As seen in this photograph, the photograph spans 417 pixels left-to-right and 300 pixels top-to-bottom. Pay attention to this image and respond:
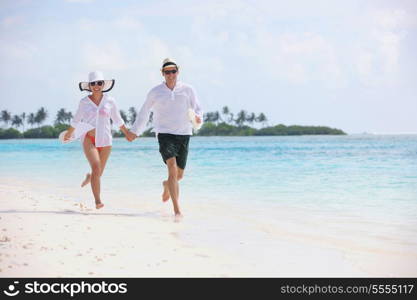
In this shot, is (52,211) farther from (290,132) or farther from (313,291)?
(290,132)

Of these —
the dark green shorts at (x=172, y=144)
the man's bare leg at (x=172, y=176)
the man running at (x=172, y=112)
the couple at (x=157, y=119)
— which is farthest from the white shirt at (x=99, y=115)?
the man's bare leg at (x=172, y=176)

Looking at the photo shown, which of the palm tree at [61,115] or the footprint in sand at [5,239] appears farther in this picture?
the palm tree at [61,115]

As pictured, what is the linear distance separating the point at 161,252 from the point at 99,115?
106 inches

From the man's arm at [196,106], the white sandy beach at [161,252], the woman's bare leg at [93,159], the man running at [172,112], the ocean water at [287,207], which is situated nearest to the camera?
the white sandy beach at [161,252]

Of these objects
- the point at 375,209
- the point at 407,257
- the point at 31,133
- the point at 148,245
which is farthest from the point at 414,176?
the point at 31,133

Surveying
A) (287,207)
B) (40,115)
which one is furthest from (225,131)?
(287,207)

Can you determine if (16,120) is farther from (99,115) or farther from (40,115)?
(99,115)

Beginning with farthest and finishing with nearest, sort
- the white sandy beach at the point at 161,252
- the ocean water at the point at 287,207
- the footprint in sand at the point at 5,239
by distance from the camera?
the ocean water at the point at 287,207 < the footprint in sand at the point at 5,239 < the white sandy beach at the point at 161,252

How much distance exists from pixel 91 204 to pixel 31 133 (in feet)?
396

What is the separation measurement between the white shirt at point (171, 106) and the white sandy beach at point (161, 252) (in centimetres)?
114

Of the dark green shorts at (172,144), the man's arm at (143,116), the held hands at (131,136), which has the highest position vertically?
the man's arm at (143,116)

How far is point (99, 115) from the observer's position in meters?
7.01

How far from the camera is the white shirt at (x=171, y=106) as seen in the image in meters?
6.71

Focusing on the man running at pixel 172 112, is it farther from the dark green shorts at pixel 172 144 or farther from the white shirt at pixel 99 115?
the white shirt at pixel 99 115
